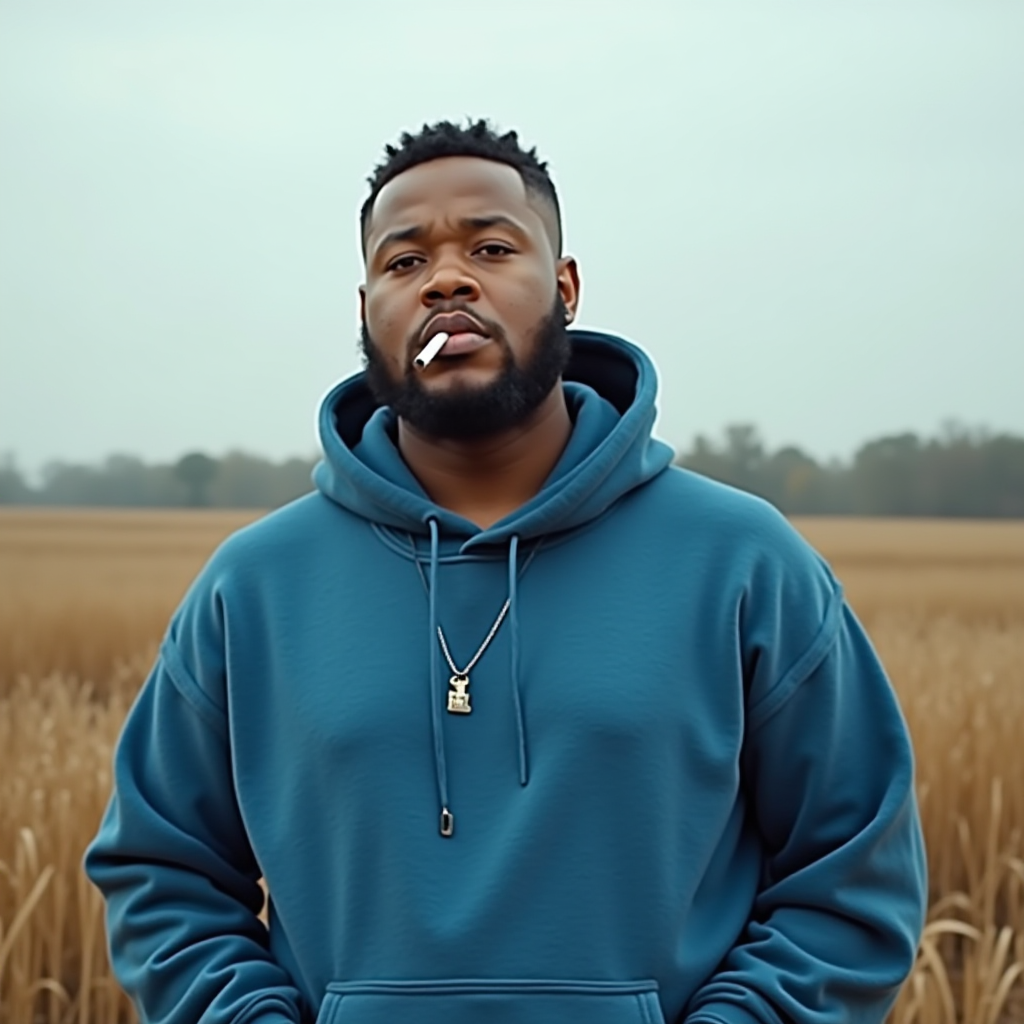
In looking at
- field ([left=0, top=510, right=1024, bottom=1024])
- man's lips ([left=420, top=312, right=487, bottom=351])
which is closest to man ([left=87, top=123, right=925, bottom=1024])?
man's lips ([left=420, top=312, right=487, bottom=351])

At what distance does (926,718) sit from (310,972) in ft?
6.93

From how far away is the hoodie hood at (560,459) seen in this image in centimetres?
111

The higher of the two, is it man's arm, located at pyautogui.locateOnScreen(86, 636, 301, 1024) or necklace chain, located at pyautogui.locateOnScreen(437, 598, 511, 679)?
necklace chain, located at pyautogui.locateOnScreen(437, 598, 511, 679)

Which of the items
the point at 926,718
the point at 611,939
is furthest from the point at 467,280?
the point at 926,718

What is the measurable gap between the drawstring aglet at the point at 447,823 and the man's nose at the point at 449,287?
376 mm

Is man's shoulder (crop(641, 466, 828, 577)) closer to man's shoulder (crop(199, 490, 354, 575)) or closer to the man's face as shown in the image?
the man's face

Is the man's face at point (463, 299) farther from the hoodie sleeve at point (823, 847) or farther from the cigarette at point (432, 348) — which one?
the hoodie sleeve at point (823, 847)

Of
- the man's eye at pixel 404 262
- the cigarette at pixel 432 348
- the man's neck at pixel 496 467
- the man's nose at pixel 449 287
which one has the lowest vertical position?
the man's neck at pixel 496 467

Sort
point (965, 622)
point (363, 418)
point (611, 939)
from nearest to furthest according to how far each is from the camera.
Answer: point (611, 939)
point (363, 418)
point (965, 622)

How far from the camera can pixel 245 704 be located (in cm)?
111

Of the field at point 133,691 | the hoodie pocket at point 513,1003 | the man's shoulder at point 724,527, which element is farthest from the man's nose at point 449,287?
the field at point 133,691

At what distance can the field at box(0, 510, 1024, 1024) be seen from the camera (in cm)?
220

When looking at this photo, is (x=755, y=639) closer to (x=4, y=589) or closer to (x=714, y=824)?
(x=714, y=824)

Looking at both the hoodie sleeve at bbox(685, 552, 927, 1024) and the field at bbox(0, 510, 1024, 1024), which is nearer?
the hoodie sleeve at bbox(685, 552, 927, 1024)
